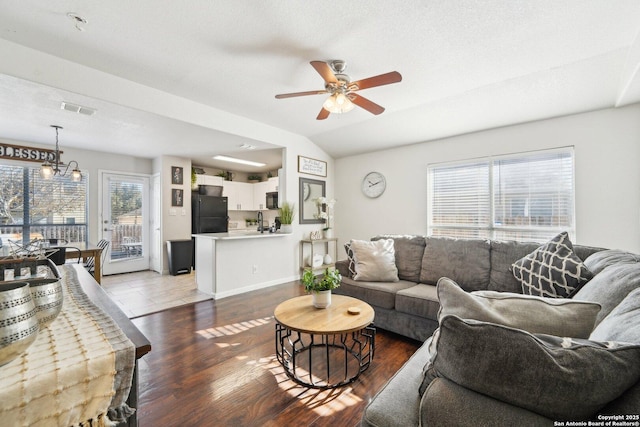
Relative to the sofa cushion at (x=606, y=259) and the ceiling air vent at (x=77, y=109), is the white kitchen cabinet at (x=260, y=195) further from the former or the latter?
the sofa cushion at (x=606, y=259)

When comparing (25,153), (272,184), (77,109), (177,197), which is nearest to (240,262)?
(177,197)

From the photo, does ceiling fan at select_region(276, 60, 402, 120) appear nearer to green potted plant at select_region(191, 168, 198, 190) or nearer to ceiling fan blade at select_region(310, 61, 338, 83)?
ceiling fan blade at select_region(310, 61, 338, 83)

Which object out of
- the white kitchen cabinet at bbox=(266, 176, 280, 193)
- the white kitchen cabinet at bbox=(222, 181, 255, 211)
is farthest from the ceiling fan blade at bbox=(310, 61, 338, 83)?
the white kitchen cabinet at bbox=(222, 181, 255, 211)

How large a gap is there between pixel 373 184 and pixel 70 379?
15.8ft

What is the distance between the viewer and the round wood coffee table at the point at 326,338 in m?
1.79

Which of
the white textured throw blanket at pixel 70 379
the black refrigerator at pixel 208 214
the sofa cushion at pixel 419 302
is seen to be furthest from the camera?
the black refrigerator at pixel 208 214

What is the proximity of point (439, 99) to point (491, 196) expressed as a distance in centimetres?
161

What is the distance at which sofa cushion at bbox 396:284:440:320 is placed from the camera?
2297 millimetres

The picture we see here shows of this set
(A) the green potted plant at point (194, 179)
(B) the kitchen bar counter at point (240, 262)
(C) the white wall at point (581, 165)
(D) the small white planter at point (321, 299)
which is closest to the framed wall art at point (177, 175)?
(A) the green potted plant at point (194, 179)

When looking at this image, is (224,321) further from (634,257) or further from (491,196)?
(491,196)

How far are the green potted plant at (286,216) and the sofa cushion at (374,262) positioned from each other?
70.9 inches

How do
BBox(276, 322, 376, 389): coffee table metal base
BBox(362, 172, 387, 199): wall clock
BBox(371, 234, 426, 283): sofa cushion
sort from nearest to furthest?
BBox(276, 322, 376, 389): coffee table metal base < BBox(371, 234, 426, 283): sofa cushion < BBox(362, 172, 387, 199): wall clock

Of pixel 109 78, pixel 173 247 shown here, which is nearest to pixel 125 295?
pixel 173 247

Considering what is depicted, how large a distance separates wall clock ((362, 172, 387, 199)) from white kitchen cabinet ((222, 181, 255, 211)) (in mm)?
3329
